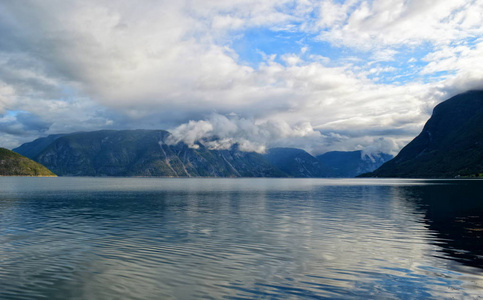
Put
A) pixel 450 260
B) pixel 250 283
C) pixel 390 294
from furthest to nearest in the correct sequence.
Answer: pixel 450 260 < pixel 250 283 < pixel 390 294

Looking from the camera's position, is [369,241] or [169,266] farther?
[369,241]

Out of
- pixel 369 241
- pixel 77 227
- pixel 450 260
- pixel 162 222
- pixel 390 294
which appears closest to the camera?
pixel 390 294

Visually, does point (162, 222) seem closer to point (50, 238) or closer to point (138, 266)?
point (50, 238)

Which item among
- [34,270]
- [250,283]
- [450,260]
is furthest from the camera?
[450,260]

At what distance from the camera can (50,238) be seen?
145 feet

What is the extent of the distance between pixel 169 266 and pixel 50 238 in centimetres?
2384

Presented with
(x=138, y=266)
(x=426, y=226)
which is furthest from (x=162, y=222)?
(x=426, y=226)

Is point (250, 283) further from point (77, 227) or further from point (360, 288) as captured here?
point (77, 227)

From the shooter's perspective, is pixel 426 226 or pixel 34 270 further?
pixel 426 226

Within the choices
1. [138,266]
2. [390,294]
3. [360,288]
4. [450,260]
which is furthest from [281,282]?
[450,260]

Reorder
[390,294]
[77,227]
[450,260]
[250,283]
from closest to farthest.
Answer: [390,294] → [250,283] → [450,260] → [77,227]

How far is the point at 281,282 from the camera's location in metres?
25.7

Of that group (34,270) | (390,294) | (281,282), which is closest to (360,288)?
(390,294)

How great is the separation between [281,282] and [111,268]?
15623 mm
